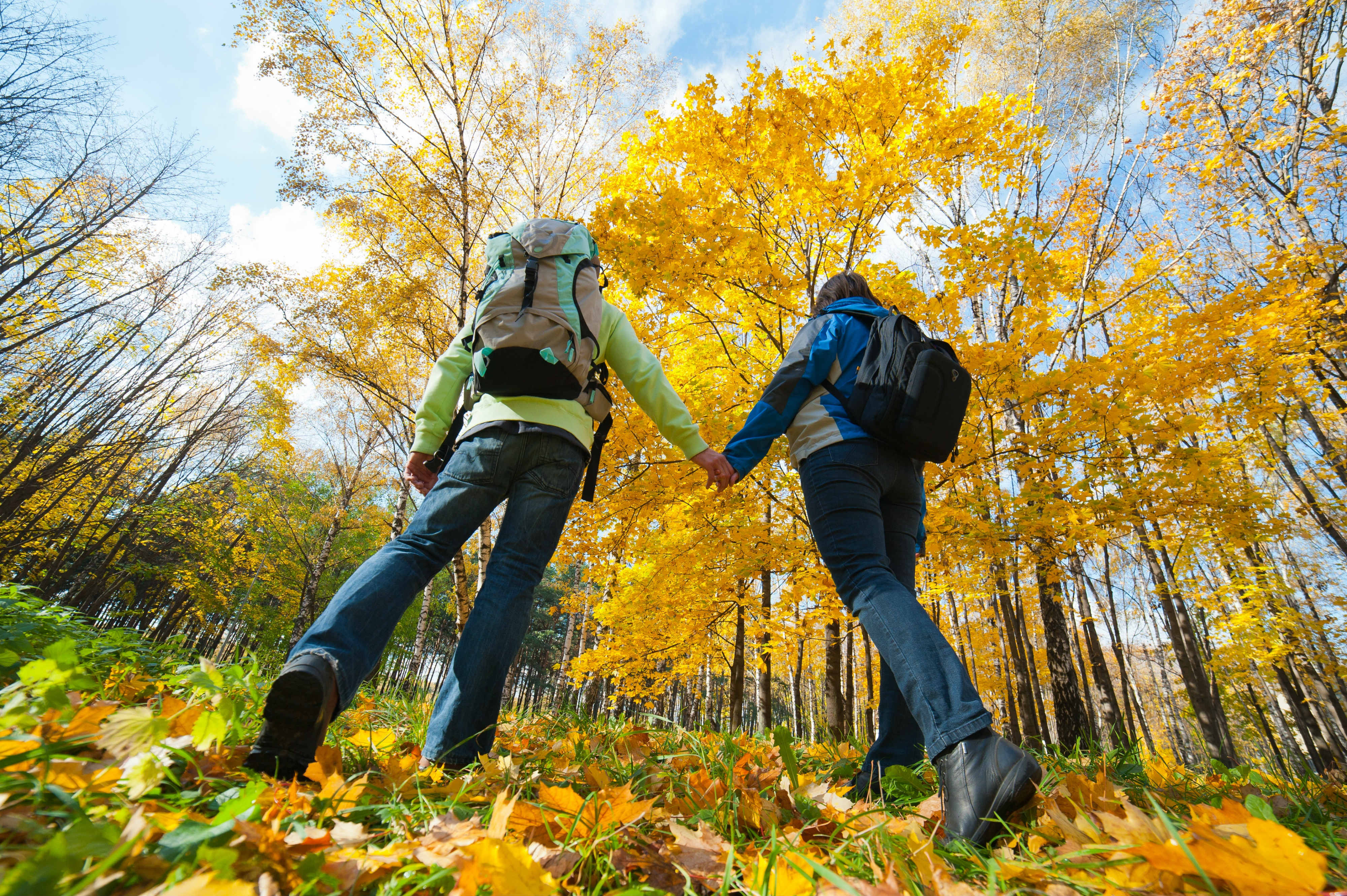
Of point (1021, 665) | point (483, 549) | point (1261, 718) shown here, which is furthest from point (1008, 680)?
point (483, 549)

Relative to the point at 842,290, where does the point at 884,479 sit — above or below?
below

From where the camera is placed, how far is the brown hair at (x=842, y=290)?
89.9 inches

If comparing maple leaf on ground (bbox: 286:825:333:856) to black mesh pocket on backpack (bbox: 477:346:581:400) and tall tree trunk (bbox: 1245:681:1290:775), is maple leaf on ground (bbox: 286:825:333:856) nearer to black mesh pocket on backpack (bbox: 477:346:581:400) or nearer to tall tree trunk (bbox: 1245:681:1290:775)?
black mesh pocket on backpack (bbox: 477:346:581:400)

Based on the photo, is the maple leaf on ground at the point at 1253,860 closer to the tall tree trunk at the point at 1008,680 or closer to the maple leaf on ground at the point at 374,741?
the maple leaf on ground at the point at 374,741

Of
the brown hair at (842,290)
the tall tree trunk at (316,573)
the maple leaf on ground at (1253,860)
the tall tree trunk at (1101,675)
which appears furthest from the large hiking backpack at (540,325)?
the tall tree trunk at (316,573)

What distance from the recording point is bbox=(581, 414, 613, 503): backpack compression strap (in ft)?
6.25

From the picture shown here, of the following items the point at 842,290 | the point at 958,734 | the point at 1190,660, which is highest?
the point at 842,290

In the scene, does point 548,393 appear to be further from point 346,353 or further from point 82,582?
point 82,582

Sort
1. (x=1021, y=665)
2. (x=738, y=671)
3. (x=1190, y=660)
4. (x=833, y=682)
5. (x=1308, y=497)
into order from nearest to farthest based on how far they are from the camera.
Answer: (x=833, y=682) < (x=738, y=671) < (x=1021, y=665) < (x=1190, y=660) < (x=1308, y=497)

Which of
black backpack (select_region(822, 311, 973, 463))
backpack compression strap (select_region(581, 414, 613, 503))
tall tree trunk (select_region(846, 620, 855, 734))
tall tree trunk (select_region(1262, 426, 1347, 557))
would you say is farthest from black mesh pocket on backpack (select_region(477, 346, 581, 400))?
tall tree trunk (select_region(1262, 426, 1347, 557))

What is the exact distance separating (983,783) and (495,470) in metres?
1.50

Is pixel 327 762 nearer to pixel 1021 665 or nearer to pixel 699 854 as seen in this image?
pixel 699 854

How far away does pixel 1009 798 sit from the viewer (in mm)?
1058

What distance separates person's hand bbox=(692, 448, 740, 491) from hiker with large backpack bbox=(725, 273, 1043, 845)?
0.03 meters
